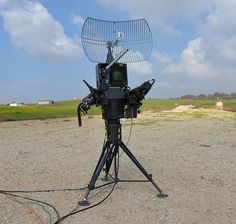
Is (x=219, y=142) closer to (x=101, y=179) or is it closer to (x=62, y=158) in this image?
(x=62, y=158)

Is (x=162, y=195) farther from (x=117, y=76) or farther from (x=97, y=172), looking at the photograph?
(x=117, y=76)

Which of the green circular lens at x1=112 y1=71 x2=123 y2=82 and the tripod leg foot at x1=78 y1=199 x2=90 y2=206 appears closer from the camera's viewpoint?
the tripod leg foot at x1=78 y1=199 x2=90 y2=206

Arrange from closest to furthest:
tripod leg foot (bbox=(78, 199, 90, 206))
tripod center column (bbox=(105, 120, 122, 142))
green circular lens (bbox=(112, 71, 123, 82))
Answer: tripod leg foot (bbox=(78, 199, 90, 206))
green circular lens (bbox=(112, 71, 123, 82))
tripod center column (bbox=(105, 120, 122, 142))

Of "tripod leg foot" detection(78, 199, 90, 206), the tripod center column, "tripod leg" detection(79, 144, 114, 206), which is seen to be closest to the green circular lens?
the tripod center column

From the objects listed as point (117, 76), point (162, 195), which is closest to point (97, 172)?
point (162, 195)

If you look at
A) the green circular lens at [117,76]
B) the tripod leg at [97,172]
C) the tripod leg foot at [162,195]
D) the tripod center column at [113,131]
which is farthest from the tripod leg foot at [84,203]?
the green circular lens at [117,76]

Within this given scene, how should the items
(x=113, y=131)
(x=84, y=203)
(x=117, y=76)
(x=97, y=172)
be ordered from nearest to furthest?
(x=84, y=203)
(x=97, y=172)
(x=117, y=76)
(x=113, y=131)

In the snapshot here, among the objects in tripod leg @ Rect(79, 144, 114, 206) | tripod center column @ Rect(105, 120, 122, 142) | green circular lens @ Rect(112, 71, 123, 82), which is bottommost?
tripod leg @ Rect(79, 144, 114, 206)

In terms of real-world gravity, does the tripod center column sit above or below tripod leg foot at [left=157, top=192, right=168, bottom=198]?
above

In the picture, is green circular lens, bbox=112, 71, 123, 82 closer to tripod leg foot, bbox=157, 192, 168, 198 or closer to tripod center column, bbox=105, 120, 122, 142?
tripod center column, bbox=105, 120, 122, 142

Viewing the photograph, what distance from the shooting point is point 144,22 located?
702 cm

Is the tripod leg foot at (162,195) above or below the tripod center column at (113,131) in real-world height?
below

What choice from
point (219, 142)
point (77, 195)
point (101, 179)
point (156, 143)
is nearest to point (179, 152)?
point (156, 143)

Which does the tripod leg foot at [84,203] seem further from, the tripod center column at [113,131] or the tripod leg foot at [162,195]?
the tripod leg foot at [162,195]
